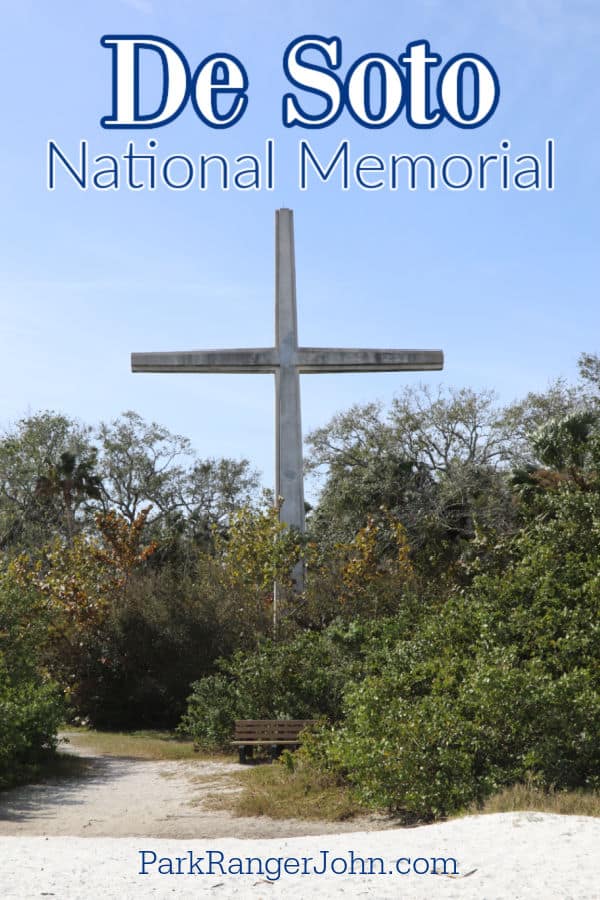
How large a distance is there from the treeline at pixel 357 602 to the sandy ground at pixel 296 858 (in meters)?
1.27

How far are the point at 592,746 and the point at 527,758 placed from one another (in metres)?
0.64

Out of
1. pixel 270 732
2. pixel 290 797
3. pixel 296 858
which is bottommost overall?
pixel 290 797

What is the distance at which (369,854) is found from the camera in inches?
303

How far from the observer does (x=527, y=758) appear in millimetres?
9789

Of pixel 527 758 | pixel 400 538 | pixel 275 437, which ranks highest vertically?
pixel 275 437

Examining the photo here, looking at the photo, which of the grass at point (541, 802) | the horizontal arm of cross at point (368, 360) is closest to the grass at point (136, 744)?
the grass at point (541, 802)

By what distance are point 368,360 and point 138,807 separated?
14.1 meters

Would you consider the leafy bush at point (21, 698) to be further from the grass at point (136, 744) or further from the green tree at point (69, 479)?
the green tree at point (69, 479)

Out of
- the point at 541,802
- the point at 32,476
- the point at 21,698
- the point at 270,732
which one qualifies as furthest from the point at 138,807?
the point at 32,476

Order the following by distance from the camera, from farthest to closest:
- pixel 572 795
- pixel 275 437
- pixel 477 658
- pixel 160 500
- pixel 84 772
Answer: pixel 160 500 → pixel 275 437 → pixel 84 772 → pixel 477 658 → pixel 572 795

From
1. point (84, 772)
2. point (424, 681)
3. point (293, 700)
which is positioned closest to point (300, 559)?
point (293, 700)

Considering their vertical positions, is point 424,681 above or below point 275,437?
below

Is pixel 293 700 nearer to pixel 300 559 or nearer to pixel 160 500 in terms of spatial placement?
pixel 300 559

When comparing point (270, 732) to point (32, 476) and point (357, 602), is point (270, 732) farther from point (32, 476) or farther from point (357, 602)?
point (32, 476)
